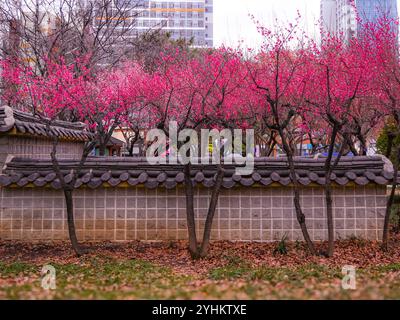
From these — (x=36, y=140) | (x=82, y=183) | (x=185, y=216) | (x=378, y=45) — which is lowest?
(x=185, y=216)

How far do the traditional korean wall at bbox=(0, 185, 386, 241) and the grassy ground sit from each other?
28cm

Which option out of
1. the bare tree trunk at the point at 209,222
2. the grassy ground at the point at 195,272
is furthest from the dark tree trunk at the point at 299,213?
the bare tree trunk at the point at 209,222

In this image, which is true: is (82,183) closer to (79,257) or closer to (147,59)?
(79,257)

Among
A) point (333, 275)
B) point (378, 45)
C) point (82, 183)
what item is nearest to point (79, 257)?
point (82, 183)

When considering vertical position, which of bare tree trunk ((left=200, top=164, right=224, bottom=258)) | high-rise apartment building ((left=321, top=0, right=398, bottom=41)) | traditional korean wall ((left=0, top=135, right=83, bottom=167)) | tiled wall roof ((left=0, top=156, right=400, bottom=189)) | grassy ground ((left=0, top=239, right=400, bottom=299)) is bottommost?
grassy ground ((left=0, top=239, right=400, bottom=299))

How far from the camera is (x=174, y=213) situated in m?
8.43

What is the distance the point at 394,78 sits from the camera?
930 centimetres

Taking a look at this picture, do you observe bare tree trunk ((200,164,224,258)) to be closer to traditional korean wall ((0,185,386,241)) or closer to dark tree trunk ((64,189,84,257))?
traditional korean wall ((0,185,386,241))

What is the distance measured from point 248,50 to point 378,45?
376 cm

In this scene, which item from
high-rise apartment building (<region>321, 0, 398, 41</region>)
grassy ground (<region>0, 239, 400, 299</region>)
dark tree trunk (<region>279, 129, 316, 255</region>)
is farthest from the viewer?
high-rise apartment building (<region>321, 0, 398, 41</region>)

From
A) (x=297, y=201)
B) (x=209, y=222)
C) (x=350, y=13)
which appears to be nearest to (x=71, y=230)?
(x=209, y=222)

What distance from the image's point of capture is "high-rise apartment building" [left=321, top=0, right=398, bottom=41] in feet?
36.5

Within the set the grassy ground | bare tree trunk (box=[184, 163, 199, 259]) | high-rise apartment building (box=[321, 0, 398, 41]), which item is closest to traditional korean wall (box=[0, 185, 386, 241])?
the grassy ground
